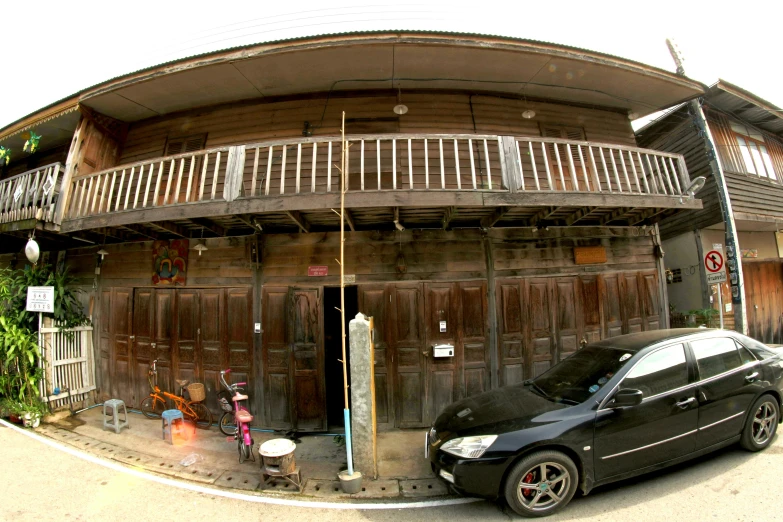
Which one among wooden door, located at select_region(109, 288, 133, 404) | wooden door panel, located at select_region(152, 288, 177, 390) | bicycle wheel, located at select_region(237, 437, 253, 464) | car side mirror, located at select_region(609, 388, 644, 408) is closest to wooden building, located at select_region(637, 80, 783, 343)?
car side mirror, located at select_region(609, 388, 644, 408)

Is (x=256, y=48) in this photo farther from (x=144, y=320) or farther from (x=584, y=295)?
(x=584, y=295)

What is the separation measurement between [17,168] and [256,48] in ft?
34.1

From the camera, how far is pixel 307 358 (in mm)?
6113

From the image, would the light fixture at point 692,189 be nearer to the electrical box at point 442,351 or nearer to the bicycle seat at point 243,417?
the electrical box at point 442,351

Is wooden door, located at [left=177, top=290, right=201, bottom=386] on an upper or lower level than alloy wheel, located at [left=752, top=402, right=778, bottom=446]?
upper

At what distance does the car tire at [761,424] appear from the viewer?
398cm

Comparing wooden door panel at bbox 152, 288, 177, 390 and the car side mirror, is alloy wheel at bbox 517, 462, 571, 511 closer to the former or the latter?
the car side mirror

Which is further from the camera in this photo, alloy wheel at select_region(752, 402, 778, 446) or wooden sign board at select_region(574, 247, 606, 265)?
wooden sign board at select_region(574, 247, 606, 265)

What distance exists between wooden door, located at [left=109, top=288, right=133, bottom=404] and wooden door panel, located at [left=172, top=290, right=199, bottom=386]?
1.39 metres

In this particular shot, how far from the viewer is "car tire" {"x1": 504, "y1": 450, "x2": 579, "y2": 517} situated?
322 cm

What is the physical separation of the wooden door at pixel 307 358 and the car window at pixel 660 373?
15.4 ft

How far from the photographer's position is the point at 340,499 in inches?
153

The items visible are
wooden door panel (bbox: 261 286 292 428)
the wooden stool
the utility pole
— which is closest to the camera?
the wooden stool

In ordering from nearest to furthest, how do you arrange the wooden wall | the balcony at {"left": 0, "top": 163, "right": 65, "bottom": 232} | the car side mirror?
the car side mirror, the balcony at {"left": 0, "top": 163, "right": 65, "bottom": 232}, the wooden wall
